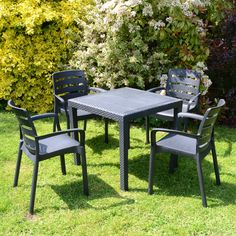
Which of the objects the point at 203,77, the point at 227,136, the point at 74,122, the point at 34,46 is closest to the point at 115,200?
the point at 74,122

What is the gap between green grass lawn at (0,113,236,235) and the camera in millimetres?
3641

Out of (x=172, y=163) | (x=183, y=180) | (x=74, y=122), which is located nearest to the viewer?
(x=183, y=180)

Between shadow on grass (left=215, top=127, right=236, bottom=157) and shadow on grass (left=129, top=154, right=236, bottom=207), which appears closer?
shadow on grass (left=129, top=154, right=236, bottom=207)

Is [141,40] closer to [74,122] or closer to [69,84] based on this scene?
[69,84]

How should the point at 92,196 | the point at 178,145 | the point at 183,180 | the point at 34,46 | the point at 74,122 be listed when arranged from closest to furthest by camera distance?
the point at 178,145 → the point at 92,196 → the point at 183,180 → the point at 74,122 → the point at 34,46

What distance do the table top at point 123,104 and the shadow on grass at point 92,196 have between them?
0.83m

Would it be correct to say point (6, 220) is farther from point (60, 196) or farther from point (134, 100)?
point (134, 100)

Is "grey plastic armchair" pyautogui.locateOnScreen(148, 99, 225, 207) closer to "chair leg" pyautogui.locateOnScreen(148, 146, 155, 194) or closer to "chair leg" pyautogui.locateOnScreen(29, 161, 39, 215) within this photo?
"chair leg" pyautogui.locateOnScreen(148, 146, 155, 194)

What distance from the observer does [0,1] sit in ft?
23.0

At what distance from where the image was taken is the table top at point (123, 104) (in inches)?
165

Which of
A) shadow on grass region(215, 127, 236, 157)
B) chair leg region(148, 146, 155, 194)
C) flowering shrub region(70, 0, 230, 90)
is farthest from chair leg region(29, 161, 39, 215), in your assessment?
flowering shrub region(70, 0, 230, 90)

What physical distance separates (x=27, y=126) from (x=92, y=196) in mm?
1081

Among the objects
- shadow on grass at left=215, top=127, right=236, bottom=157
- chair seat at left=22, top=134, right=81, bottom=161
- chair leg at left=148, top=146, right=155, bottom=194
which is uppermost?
chair seat at left=22, top=134, right=81, bottom=161

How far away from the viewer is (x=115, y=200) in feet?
13.4
